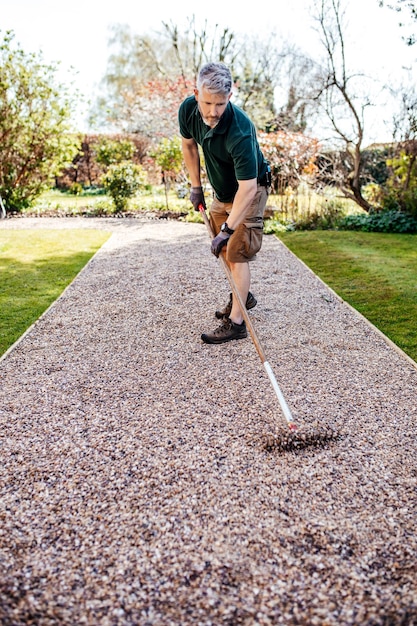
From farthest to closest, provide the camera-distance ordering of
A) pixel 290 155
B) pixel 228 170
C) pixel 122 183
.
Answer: pixel 290 155 → pixel 122 183 → pixel 228 170

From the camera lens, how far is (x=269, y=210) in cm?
971

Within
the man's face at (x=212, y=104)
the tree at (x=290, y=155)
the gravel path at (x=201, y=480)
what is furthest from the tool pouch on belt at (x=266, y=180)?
the tree at (x=290, y=155)

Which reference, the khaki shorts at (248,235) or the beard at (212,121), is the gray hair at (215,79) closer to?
the beard at (212,121)

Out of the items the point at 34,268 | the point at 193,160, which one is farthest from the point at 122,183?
the point at 193,160

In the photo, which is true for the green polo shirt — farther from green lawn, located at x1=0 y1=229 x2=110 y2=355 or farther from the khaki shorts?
green lawn, located at x1=0 y1=229 x2=110 y2=355

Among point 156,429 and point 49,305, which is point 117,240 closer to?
point 49,305

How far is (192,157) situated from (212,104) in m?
0.92

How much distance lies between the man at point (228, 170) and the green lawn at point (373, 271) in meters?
1.36

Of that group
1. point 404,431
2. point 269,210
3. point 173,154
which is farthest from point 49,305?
point 173,154

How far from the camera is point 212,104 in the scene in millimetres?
2771

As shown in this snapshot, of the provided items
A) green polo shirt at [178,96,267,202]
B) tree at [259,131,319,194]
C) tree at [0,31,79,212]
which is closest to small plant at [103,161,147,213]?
tree at [0,31,79,212]

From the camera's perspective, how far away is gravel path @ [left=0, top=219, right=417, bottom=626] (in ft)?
5.17

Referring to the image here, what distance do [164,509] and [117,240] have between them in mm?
6543

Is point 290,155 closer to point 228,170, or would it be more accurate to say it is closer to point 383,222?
point 383,222
